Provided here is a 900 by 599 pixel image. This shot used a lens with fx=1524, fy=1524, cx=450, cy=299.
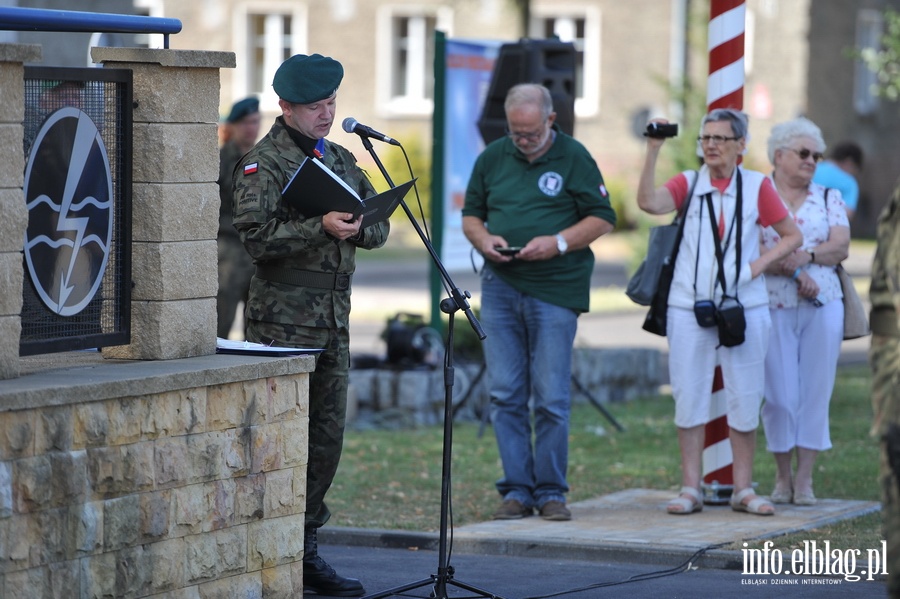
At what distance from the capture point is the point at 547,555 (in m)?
7.30

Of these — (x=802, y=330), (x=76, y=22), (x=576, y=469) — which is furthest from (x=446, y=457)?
(x=576, y=469)

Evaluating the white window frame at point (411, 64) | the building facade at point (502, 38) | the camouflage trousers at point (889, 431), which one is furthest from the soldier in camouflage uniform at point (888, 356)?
the white window frame at point (411, 64)

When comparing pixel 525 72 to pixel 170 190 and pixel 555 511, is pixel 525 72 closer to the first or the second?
pixel 555 511

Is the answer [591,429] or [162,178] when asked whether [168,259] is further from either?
[591,429]

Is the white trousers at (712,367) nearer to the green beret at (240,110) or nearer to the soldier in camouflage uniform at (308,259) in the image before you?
the soldier in camouflage uniform at (308,259)

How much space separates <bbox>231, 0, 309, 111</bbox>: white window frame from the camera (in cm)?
3359

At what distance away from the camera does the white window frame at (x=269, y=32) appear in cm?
3359

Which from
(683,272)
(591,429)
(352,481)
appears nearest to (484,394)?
(591,429)

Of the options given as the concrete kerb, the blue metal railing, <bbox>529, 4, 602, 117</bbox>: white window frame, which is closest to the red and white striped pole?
the concrete kerb

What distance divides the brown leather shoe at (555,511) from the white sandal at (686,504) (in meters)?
0.55

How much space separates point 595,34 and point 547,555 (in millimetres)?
27649

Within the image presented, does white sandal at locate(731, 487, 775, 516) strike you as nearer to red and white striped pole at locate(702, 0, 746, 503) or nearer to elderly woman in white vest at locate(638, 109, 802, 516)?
elderly woman in white vest at locate(638, 109, 802, 516)

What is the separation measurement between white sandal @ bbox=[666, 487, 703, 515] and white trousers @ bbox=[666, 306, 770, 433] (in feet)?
1.15

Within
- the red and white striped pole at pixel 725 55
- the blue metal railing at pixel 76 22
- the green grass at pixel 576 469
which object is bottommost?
the green grass at pixel 576 469
